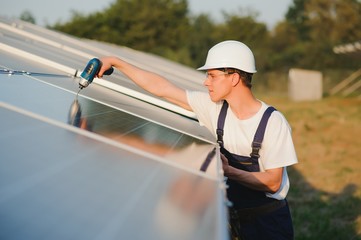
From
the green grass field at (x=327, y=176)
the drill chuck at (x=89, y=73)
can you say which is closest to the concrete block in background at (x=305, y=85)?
the green grass field at (x=327, y=176)

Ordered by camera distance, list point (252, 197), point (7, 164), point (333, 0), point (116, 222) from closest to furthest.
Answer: point (116, 222)
point (7, 164)
point (252, 197)
point (333, 0)

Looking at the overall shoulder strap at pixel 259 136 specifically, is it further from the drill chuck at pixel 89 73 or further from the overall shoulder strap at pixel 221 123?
the drill chuck at pixel 89 73

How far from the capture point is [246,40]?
43344mm

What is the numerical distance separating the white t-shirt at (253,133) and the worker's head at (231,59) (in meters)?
0.27

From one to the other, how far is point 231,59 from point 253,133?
1.64ft

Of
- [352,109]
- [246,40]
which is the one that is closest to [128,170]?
[352,109]

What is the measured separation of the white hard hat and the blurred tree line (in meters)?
30.6

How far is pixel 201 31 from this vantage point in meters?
43.0

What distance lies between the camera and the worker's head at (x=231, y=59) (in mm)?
2998

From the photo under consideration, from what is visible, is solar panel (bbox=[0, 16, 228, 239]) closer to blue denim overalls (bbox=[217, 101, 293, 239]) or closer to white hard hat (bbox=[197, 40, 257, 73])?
blue denim overalls (bbox=[217, 101, 293, 239])

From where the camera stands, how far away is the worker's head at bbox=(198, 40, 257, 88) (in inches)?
118

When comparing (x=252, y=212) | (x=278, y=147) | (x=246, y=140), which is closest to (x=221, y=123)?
(x=246, y=140)

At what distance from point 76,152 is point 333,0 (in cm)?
5041

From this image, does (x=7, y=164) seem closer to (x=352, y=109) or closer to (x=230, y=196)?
(x=230, y=196)
